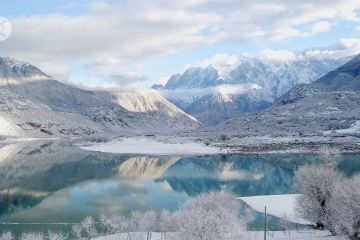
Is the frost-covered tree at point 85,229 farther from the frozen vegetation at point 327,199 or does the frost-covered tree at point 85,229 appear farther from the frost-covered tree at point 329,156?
the frost-covered tree at point 329,156

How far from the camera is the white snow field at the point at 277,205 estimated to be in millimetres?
60216

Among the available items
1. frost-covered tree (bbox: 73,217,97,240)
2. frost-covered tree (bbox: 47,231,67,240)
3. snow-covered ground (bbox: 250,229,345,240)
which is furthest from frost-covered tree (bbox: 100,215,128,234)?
snow-covered ground (bbox: 250,229,345,240)

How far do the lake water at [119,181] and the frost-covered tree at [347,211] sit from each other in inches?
547

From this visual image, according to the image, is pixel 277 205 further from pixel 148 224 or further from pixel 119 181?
pixel 119 181

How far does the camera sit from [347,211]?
40.8m

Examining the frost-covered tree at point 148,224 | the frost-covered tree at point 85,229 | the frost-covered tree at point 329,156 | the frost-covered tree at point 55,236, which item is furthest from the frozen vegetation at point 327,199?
the frost-covered tree at point 329,156

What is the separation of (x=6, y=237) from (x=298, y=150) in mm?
133336

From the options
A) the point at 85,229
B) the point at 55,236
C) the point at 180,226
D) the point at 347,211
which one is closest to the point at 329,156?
the point at 347,211

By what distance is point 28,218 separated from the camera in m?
61.5

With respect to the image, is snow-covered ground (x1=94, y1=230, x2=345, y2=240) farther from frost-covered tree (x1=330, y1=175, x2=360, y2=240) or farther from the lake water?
the lake water

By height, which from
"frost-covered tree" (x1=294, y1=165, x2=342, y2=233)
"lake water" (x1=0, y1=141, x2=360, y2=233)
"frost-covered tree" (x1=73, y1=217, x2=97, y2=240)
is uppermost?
"frost-covered tree" (x1=294, y1=165, x2=342, y2=233)

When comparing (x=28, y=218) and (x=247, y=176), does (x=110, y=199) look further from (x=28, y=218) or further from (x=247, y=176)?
(x=247, y=176)

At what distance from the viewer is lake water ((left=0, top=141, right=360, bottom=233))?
2633 inches

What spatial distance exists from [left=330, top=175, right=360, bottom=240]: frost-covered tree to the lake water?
1390cm
